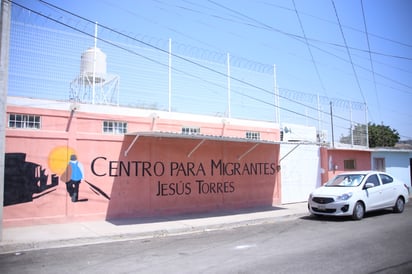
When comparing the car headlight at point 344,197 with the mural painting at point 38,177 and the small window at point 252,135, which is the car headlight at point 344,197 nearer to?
the small window at point 252,135

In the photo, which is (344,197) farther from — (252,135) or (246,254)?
(246,254)

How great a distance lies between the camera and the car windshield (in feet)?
42.3

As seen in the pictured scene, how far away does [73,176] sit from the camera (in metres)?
11.5

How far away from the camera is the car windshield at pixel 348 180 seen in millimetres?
12891

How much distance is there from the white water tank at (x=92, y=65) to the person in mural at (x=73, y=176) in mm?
2823

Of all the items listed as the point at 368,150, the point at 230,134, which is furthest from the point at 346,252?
the point at 368,150

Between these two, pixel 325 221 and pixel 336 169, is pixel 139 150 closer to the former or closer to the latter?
pixel 325 221

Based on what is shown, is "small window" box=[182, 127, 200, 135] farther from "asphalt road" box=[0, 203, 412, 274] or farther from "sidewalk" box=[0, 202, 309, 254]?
"asphalt road" box=[0, 203, 412, 274]

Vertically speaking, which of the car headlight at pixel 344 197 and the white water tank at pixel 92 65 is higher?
the white water tank at pixel 92 65

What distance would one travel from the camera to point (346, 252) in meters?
7.38

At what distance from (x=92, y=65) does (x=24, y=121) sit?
9.44 ft

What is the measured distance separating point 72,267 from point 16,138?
5.51 meters

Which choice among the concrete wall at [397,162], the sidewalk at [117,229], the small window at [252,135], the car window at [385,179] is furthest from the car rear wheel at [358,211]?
the concrete wall at [397,162]

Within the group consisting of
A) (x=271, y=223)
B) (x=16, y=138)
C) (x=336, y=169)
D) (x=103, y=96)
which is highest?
(x=103, y=96)
